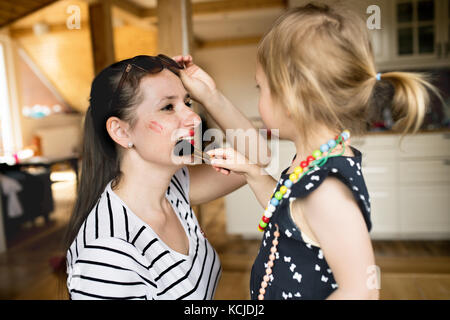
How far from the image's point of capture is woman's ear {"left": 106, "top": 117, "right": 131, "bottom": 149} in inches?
30.9

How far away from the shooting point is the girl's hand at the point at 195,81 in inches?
33.7

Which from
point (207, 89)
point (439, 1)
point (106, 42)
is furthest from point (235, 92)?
point (207, 89)

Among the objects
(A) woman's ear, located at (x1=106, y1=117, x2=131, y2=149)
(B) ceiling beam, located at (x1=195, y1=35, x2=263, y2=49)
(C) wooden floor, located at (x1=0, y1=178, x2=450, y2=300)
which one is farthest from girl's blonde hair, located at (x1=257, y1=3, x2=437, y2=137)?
(B) ceiling beam, located at (x1=195, y1=35, x2=263, y2=49)

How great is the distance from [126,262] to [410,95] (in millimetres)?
567

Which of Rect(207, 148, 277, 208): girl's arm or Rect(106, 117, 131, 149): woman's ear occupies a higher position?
Rect(106, 117, 131, 149): woman's ear

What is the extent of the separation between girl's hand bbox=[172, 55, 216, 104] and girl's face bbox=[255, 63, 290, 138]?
26 centimetres

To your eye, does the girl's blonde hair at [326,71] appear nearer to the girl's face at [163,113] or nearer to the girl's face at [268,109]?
the girl's face at [268,109]

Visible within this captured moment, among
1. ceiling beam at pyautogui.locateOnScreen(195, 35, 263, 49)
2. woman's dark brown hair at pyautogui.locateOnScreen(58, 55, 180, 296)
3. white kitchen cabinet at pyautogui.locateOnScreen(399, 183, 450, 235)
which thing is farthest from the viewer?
ceiling beam at pyautogui.locateOnScreen(195, 35, 263, 49)

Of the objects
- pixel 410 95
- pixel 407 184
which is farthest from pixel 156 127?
pixel 407 184

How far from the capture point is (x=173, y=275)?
79 cm

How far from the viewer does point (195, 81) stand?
34.1 inches

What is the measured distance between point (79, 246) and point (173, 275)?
0.20 meters

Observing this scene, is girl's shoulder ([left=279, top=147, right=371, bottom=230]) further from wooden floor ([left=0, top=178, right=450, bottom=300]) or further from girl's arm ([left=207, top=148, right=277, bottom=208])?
wooden floor ([left=0, top=178, right=450, bottom=300])

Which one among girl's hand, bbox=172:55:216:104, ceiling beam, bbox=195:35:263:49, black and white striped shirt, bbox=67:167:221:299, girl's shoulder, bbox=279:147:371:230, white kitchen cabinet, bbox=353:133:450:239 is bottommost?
white kitchen cabinet, bbox=353:133:450:239
